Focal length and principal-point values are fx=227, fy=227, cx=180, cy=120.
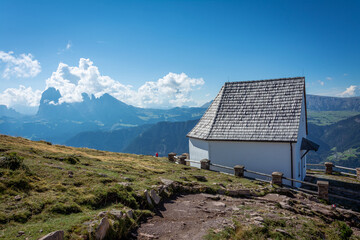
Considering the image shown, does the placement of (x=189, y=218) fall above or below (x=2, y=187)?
below

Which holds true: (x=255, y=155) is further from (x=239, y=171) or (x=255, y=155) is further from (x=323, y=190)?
(x=323, y=190)

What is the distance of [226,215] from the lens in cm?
1035

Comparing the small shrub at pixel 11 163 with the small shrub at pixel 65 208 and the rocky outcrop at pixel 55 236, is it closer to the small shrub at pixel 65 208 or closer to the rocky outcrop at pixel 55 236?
the small shrub at pixel 65 208

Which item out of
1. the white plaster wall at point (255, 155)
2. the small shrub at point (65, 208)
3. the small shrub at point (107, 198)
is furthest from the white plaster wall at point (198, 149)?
the small shrub at point (65, 208)

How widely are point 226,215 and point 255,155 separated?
41.5ft

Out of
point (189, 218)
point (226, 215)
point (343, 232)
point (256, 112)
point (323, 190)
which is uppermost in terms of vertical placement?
point (256, 112)

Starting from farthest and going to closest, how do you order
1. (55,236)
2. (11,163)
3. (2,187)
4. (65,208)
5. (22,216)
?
(11,163), (2,187), (65,208), (22,216), (55,236)

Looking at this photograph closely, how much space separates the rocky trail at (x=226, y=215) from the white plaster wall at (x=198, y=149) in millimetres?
9677

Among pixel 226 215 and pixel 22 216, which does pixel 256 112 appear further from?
pixel 22 216

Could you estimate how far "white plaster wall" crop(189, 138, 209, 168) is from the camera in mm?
24000

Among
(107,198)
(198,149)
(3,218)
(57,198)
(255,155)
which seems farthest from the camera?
(198,149)

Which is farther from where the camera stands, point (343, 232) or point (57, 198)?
point (343, 232)

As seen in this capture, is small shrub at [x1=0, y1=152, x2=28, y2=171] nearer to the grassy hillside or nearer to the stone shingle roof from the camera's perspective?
the grassy hillside

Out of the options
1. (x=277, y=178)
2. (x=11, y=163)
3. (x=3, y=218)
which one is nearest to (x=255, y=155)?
(x=277, y=178)
